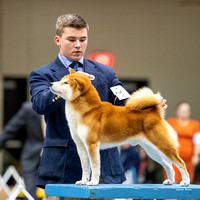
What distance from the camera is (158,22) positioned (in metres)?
11.1

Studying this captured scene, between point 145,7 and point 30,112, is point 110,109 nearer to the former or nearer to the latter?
point 30,112

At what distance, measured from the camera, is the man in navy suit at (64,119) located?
8.75 ft

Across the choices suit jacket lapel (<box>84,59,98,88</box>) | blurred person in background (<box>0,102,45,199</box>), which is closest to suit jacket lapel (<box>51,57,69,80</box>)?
suit jacket lapel (<box>84,59,98,88</box>)

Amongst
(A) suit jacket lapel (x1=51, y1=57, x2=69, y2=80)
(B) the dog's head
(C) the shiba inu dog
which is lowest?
(C) the shiba inu dog

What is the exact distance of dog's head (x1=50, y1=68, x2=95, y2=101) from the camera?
91.9 inches

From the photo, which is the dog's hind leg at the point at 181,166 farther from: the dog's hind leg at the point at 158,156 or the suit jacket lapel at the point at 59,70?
the suit jacket lapel at the point at 59,70

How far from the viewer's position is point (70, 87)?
2344mm

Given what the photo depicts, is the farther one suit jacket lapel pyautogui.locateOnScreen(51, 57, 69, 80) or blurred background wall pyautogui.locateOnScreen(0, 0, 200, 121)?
blurred background wall pyautogui.locateOnScreen(0, 0, 200, 121)

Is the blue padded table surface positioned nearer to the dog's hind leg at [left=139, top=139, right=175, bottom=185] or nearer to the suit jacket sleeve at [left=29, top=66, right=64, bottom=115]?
the dog's hind leg at [left=139, top=139, right=175, bottom=185]

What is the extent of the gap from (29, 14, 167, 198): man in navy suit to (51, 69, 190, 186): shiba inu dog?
0.20 metres

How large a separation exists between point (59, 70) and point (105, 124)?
550 millimetres

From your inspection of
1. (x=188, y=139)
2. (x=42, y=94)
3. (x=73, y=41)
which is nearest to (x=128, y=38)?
(x=188, y=139)

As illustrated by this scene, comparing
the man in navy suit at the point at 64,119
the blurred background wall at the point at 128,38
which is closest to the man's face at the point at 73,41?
the man in navy suit at the point at 64,119

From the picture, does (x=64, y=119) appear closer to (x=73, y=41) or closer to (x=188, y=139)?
(x=73, y=41)
